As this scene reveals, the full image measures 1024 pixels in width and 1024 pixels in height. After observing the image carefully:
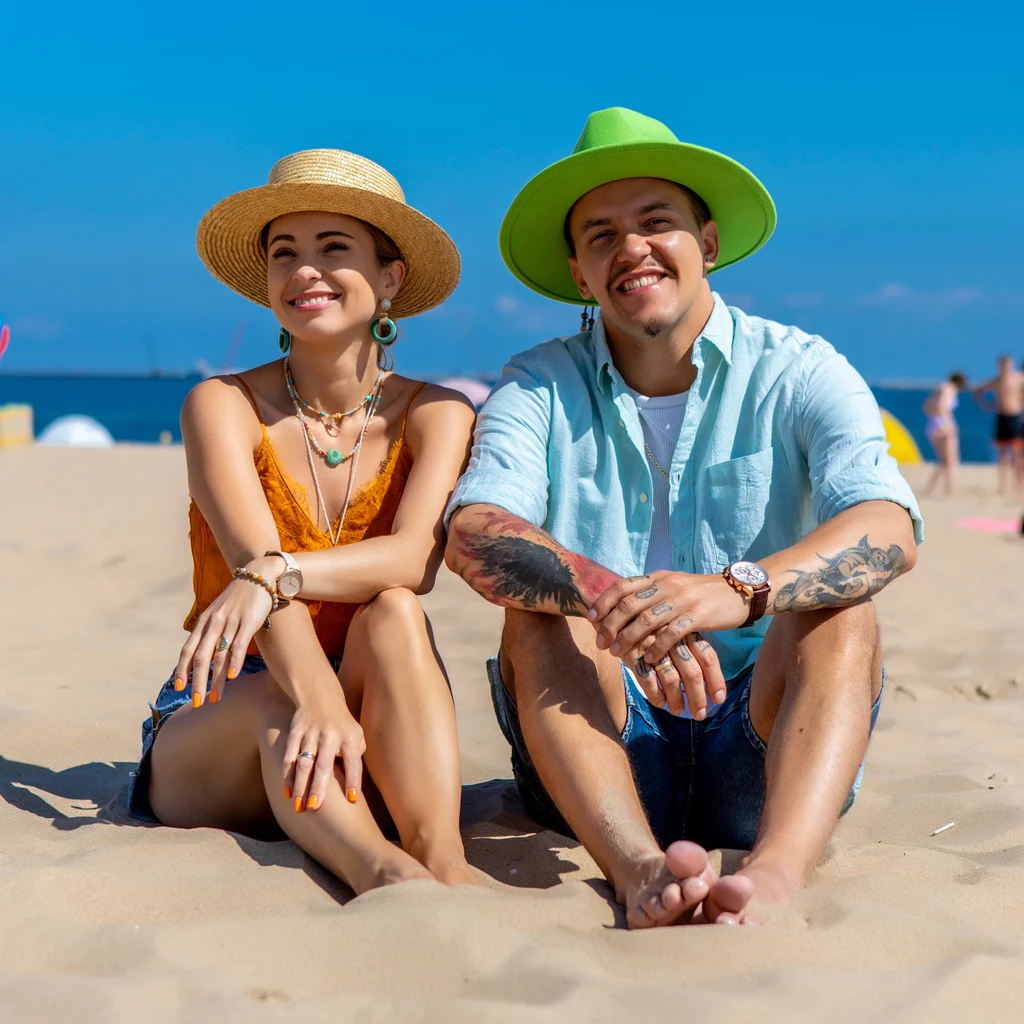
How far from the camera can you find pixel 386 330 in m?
3.27

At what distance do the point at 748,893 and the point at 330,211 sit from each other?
2.02 meters

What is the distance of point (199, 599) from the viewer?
311 centimetres

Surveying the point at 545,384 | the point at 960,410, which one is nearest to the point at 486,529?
the point at 545,384

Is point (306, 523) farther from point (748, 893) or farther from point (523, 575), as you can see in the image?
point (748, 893)

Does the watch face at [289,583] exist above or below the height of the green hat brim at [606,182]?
below

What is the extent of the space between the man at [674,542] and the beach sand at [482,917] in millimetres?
161

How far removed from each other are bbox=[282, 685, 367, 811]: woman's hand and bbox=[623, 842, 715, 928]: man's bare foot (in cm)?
69

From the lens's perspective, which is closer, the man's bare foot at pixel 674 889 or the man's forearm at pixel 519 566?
the man's bare foot at pixel 674 889

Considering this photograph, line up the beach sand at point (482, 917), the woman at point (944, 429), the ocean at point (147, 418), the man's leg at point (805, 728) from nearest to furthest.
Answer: the beach sand at point (482, 917), the man's leg at point (805, 728), the woman at point (944, 429), the ocean at point (147, 418)

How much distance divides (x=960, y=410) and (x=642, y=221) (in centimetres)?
8235

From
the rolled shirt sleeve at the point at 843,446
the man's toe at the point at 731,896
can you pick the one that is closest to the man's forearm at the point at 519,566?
the rolled shirt sleeve at the point at 843,446

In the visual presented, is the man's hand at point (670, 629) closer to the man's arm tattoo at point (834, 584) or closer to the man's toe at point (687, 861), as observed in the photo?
the man's arm tattoo at point (834, 584)

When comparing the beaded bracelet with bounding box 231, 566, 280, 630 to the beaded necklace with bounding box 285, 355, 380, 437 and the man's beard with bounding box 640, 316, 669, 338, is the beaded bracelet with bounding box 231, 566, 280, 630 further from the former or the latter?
the man's beard with bounding box 640, 316, 669, 338

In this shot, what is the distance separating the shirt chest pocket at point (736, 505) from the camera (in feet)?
9.66
